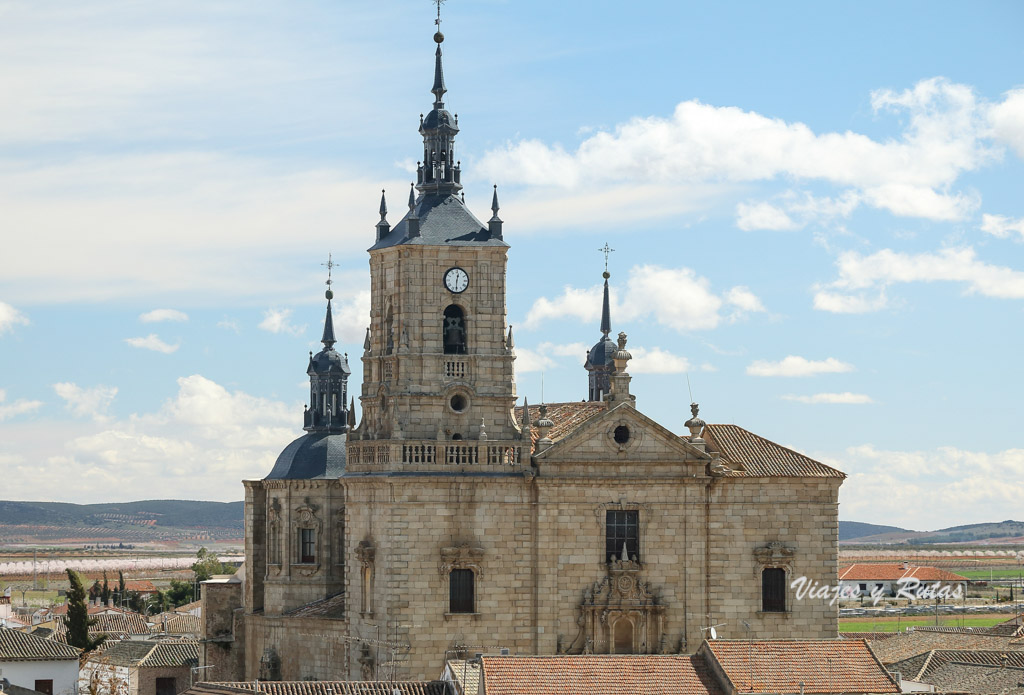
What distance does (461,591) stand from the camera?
5691cm

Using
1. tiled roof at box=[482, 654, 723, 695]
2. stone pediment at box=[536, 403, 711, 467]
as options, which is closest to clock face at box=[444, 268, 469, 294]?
stone pediment at box=[536, 403, 711, 467]

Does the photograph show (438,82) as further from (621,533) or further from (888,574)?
(888,574)

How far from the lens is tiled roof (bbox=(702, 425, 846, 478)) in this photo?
195ft

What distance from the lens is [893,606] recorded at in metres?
134

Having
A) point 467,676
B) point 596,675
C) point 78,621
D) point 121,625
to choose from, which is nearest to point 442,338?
point 467,676

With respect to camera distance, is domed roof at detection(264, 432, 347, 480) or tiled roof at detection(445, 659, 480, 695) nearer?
tiled roof at detection(445, 659, 480, 695)

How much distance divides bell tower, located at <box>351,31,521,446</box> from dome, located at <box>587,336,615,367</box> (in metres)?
22.3

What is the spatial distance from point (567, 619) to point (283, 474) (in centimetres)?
1507

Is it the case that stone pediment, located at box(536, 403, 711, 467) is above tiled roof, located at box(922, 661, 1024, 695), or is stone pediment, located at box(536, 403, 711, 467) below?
above

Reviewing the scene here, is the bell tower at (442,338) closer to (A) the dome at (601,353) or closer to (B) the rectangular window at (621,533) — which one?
(B) the rectangular window at (621,533)

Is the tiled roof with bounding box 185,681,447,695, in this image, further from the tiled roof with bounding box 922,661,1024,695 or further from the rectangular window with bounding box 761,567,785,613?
the tiled roof with bounding box 922,661,1024,695

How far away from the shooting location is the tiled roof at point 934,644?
73.6 metres

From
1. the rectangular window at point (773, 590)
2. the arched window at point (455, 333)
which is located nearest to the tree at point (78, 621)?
the arched window at point (455, 333)

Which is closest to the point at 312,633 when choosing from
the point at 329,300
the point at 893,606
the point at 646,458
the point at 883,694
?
the point at 646,458
